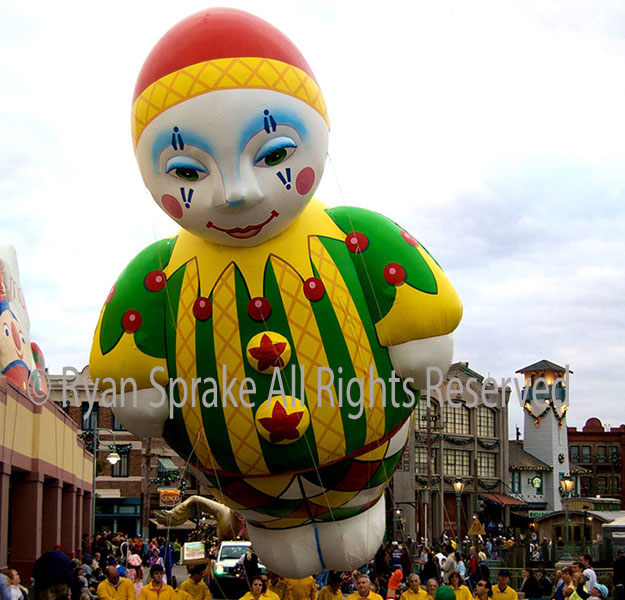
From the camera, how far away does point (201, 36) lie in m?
7.41

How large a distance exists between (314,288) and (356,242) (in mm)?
659

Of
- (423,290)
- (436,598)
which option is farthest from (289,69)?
(436,598)

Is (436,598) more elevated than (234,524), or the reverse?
(234,524)

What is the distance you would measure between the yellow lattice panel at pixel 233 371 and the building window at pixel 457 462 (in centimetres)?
4125

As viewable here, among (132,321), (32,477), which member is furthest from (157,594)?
(32,477)

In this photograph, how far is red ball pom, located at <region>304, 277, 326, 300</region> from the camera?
25.2 feet

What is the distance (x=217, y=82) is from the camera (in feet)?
23.7

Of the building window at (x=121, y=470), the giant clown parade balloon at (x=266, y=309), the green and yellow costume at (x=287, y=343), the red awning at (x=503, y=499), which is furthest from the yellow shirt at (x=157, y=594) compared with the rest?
the red awning at (x=503, y=499)

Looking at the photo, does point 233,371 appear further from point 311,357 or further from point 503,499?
point 503,499

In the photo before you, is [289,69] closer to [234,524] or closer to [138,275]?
[138,275]

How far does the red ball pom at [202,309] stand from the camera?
7.73 meters

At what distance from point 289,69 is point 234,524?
5.12 m

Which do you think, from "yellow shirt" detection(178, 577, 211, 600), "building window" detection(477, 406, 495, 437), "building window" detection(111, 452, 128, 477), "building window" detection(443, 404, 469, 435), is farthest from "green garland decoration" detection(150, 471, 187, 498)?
"yellow shirt" detection(178, 577, 211, 600)

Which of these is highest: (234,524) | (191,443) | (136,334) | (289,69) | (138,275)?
(289,69)
